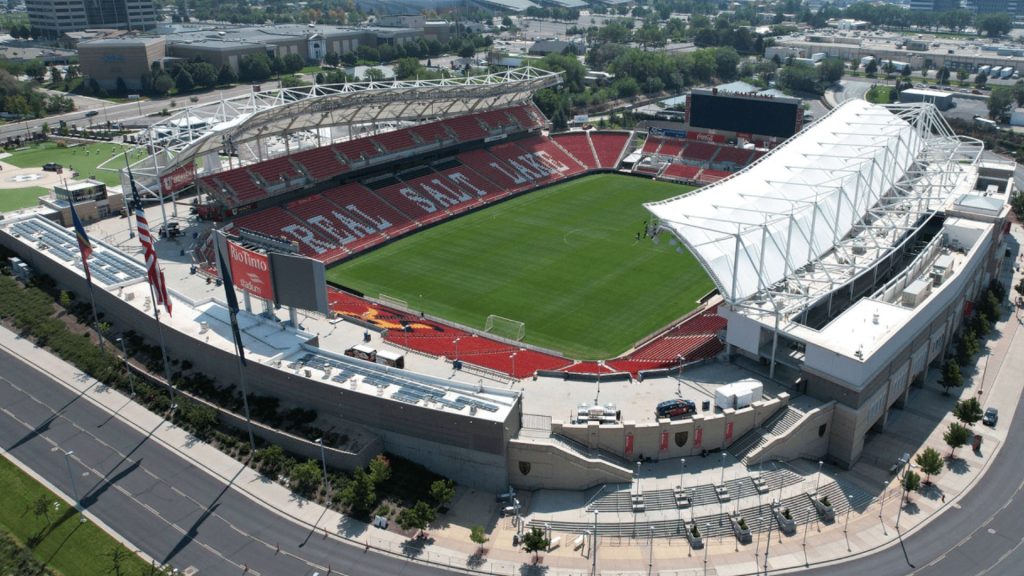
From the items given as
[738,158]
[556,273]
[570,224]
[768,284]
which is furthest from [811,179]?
[738,158]

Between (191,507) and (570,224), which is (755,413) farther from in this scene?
(570,224)

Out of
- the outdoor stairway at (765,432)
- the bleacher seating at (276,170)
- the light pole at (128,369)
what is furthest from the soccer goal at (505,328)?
the bleacher seating at (276,170)

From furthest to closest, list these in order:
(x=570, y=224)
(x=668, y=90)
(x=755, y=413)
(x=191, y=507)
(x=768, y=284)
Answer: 1. (x=668, y=90)
2. (x=570, y=224)
3. (x=768, y=284)
4. (x=755, y=413)
5. (x=191, y=507)

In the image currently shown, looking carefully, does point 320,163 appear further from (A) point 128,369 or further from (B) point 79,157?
(B) point 79,157

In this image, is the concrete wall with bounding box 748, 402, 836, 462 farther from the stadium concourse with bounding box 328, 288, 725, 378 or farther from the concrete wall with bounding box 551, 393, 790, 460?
the stadium concourse with bounding box 328, 288, 725, 378

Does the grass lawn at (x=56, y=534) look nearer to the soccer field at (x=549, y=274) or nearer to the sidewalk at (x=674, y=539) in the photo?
the sidewalk at (x=674, y=539)

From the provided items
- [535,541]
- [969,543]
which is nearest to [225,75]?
[535,541]
